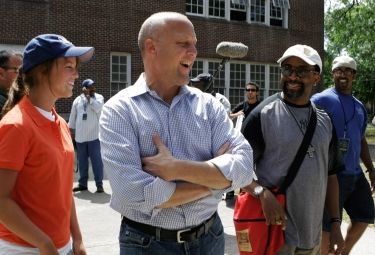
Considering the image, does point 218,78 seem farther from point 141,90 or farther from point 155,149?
point 155,149

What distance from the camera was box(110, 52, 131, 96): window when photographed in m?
19.8

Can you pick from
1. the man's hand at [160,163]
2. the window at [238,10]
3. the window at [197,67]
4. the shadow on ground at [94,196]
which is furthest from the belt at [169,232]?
the window at [238,10]

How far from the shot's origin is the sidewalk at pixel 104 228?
19.6 feet

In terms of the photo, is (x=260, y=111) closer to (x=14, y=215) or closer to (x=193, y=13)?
(x=14, y=215)

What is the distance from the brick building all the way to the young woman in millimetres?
15900

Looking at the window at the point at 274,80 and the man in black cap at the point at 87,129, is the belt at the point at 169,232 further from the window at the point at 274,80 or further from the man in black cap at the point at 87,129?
the window at the point at 274,80

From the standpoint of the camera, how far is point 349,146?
4.95 m

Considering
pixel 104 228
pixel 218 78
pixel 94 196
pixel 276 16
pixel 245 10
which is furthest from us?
pixel 276 16

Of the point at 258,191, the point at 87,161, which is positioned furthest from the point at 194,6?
the point at 258,191

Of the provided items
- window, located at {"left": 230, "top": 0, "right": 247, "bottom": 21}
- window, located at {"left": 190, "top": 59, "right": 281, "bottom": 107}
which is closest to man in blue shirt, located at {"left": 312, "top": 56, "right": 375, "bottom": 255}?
window, located at {"left": 190, "top": 59, "right": 281, "bottom": 107}

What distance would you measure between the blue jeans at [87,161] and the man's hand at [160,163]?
278 inches

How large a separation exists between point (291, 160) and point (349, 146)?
5.70 ft

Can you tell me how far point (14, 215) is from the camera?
2395mm

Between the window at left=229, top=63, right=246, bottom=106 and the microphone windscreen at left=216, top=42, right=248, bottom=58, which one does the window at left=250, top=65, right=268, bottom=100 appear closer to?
the window at left=229, top=63, right=246, bottom=106
